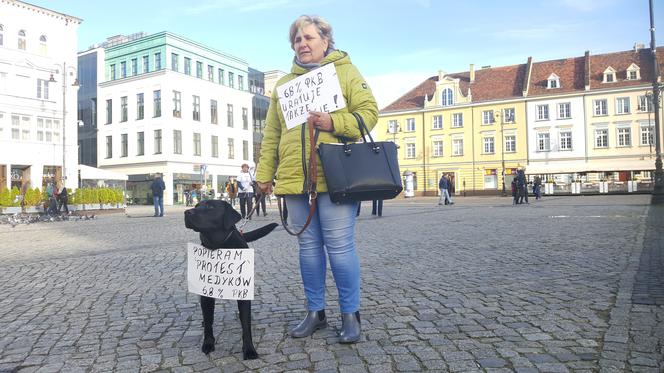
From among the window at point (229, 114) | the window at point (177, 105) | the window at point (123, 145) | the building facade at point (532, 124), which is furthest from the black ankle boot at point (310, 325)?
the window at point (229, 114)

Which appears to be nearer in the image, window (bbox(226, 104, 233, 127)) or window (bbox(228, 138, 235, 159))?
window (bbox(226, 104, 233, 127))

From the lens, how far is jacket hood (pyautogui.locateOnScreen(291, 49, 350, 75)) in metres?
3.28

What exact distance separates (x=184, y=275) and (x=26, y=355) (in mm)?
2649

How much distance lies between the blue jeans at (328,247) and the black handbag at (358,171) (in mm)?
155

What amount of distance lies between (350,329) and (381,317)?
2.07ft

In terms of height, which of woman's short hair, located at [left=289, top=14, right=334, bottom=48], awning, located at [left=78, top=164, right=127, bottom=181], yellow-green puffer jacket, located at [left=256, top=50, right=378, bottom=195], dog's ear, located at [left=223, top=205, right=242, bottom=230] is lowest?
dog's ear, located at [left=223, top=205, right=242, bottom=230]

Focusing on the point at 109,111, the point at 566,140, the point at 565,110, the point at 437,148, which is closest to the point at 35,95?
the point at 109,111

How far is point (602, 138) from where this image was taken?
51750 millimetres

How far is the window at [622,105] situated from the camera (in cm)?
5059

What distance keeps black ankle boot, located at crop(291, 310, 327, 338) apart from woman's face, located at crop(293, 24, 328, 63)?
1629 millimetres

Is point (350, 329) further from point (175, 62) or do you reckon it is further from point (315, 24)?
point (175, 62)

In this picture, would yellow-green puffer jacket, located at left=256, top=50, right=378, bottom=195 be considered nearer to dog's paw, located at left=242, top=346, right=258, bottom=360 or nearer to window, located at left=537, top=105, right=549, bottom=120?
dog's paw, located at left=242, top=346, right=258, bottom=360

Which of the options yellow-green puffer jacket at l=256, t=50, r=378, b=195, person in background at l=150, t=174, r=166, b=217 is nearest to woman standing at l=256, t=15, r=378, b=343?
yellow-green puffer jacket at l=256, t=50, r=378, b=195

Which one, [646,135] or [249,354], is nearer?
[249,354]
